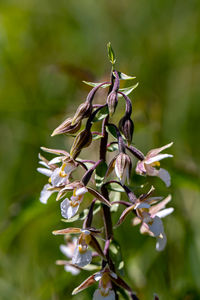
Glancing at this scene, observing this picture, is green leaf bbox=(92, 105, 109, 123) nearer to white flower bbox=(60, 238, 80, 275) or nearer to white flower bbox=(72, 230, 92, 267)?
white flower bbox=(72, 230, 92, 267)

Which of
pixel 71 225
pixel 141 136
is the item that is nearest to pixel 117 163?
pixel 71 225

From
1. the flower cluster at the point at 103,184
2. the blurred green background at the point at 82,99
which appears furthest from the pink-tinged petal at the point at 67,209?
the blurred green background at the point at 82,99

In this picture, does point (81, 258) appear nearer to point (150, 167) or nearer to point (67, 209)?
point (67, 209)

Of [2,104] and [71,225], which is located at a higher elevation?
[2,104]

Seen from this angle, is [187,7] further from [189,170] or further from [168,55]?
[189,170]

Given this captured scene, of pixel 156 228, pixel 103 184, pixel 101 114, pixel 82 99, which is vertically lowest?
pixel 156 228

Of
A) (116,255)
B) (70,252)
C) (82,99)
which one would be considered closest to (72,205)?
(116,255)

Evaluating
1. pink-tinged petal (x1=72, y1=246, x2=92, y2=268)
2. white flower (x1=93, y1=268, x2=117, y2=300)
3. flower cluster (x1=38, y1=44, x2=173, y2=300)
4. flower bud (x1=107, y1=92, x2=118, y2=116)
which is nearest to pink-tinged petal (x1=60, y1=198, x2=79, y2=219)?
flower cluster (x1=38, y1=44, x2=173, y2=300)
